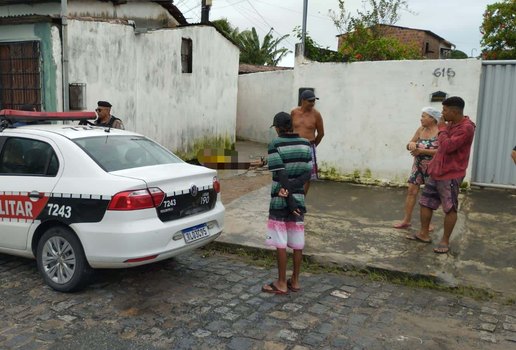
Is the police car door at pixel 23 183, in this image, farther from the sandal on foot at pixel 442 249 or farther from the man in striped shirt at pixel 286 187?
the sandal on foot at pixel 442 249

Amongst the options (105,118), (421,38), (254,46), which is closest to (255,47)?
A: (254,46)

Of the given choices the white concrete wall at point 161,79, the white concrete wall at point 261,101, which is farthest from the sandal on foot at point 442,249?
the white concrete wall at point 261,101

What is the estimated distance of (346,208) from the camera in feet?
23.8

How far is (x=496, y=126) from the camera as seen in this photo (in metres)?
8.05

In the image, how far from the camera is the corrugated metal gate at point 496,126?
791cm

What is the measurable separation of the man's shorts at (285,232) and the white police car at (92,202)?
2.17 ft

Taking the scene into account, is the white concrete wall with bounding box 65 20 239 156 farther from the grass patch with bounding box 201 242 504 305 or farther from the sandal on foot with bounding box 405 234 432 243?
the sandal on foot with bounding box 405 234 432 243

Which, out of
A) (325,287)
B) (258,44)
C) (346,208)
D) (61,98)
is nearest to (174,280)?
(325,287)

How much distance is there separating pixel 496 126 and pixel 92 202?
6.66m

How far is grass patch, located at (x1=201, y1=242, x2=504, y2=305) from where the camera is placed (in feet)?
14.7

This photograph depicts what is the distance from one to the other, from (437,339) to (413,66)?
5.75 meters

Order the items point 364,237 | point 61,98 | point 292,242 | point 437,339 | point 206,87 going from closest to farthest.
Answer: point 437,339
point 292,242
point 364,237
point 61,98
point 206,87

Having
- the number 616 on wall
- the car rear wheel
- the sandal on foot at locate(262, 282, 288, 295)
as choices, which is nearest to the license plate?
the sandal on foot at locate(262, 282, 288, 295)

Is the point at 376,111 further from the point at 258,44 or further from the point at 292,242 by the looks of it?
the point at 258,44
